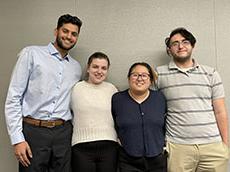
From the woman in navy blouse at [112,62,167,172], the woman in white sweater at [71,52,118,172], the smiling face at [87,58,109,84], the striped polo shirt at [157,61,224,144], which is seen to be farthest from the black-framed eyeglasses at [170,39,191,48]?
the woman in white sweater at [71,52,118,172]

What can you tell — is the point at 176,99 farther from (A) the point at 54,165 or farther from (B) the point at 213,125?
(A) the point at 54,165

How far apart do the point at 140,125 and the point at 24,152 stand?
813 millimetres

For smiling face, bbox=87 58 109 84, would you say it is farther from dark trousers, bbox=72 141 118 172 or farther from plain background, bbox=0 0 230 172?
dark trousers, bbox=72 141 118 172

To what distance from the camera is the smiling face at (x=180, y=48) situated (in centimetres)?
212

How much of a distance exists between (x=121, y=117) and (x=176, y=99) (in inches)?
17.5

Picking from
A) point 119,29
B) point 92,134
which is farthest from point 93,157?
point 119,29

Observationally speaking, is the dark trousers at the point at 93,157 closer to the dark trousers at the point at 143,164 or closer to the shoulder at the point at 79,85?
the dark trousers at the point at 143,164

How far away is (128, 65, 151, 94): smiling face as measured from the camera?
6.70 ft

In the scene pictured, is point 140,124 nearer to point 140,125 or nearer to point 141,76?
point 140,125

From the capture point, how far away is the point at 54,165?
201 cm

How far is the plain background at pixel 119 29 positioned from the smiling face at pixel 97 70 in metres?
0.35

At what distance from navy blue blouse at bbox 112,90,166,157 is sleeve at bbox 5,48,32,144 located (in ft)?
2.21

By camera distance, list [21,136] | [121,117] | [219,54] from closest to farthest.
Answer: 1. [21,136]
2. [121,117]
3. [219,54]

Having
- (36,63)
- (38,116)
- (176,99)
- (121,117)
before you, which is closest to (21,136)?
(38,116)
